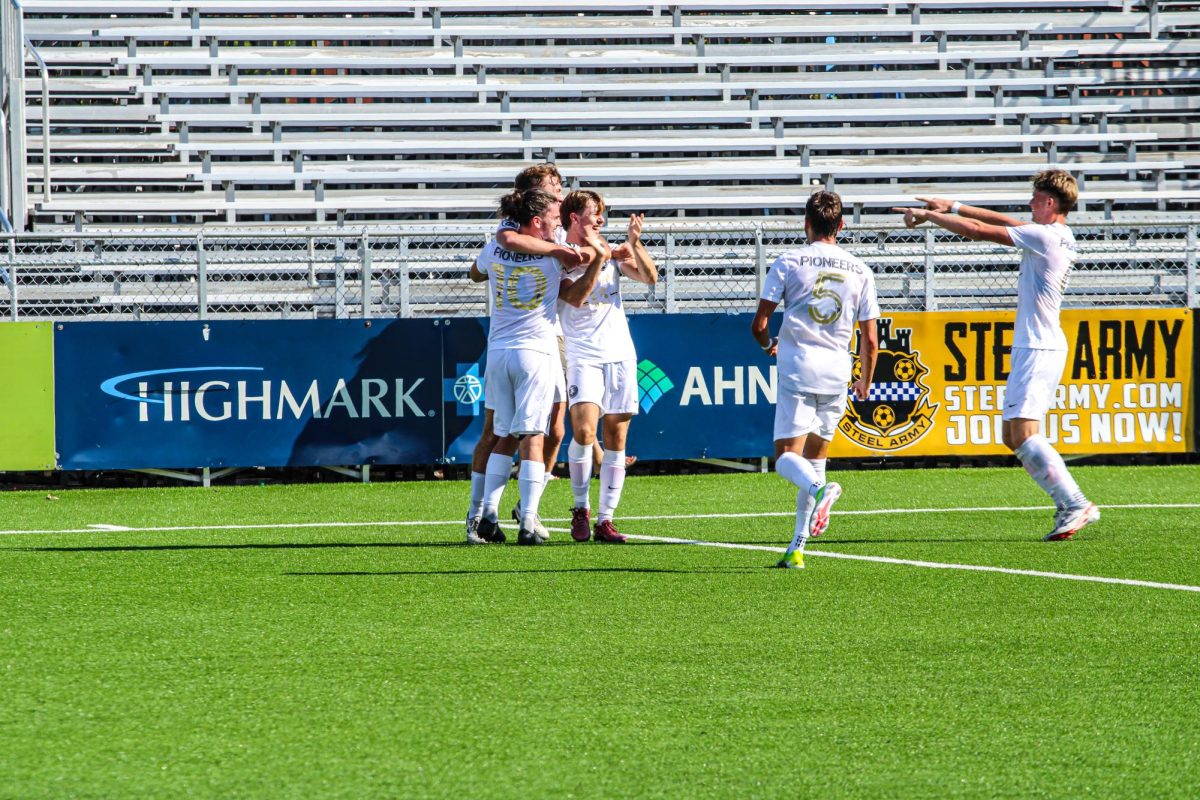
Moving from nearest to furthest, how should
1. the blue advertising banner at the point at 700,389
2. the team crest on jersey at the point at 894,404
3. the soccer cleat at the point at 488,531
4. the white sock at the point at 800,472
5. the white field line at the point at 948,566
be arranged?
the white field line at the point at 948,566 → the white sock at the point at 800,472 → the soccer cleat at the point at 488,531 → the blue advertising banner at the point at 700,389 → the team crest on jersey at the point at 894,404

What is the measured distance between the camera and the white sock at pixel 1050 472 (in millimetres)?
7578

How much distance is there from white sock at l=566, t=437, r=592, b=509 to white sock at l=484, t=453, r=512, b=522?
0.46 metres

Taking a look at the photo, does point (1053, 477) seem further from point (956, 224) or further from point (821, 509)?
point (821, 509)

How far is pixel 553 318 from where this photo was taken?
748 centimetres

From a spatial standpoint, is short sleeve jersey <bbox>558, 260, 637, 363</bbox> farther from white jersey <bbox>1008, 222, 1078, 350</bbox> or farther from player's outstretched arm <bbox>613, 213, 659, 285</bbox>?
white jersey <bbox>1008, 222, 1078, 350</bbox>

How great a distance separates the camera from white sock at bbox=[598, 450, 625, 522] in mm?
7792

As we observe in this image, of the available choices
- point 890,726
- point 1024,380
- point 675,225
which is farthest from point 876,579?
point 675,225

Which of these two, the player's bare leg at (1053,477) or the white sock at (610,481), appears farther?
the white sock at (610,481)

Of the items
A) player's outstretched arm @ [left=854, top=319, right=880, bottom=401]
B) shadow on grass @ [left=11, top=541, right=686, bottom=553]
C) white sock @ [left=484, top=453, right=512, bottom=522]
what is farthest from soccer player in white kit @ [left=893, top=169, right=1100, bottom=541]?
white sock @ [left=484, top=453, right=512, bottom=522]

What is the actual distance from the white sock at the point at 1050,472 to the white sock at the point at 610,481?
6.58 ft

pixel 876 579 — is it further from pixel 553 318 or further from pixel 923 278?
pixel 923 278

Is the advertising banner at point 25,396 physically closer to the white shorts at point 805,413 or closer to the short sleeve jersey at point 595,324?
the short sleeve jersey at point 595,324

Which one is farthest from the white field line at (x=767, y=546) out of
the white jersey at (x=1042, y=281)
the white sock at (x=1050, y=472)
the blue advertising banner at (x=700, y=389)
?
the blue advertising banner at (x=700, y=389)

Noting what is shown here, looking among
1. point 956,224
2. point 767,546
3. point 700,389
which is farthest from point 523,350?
point 700,389
